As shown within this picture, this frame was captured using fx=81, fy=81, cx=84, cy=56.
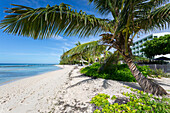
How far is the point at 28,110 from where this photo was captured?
2.54 meters

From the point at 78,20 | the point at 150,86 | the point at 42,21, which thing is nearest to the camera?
the point at 42,21

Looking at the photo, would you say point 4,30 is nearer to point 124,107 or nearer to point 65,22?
point 65,22

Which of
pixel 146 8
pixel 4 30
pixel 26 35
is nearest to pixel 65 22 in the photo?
pixel 26 35

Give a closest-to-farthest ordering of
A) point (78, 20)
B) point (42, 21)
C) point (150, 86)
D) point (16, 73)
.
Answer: point (42, 21) < point (78, 20) < point (150, 86) < point (16, 73)

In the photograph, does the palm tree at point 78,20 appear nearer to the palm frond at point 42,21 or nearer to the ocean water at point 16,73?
the palm frond at point 42,21

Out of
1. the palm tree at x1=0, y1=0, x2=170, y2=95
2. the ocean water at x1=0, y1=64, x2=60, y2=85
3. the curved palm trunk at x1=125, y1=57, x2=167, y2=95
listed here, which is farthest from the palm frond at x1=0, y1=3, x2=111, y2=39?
the ocean water at x1=0, y1=64, x2=60, y2=85

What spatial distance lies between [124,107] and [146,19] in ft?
9.62

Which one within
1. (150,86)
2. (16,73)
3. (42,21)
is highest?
(42,21)

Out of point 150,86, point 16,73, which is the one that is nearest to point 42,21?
point 150,86

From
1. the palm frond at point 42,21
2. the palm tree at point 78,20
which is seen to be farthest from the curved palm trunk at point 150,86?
the palm frond at point 42,21

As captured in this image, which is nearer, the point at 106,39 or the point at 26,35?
the point at 26,35

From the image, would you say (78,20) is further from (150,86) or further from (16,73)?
(16,73)

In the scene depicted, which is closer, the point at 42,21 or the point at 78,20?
the point at 42,21

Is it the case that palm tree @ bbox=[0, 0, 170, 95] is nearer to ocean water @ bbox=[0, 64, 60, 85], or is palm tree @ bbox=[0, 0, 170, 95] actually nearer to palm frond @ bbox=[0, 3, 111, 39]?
palm frond @ bbox=[0, 3, 111, 39]
